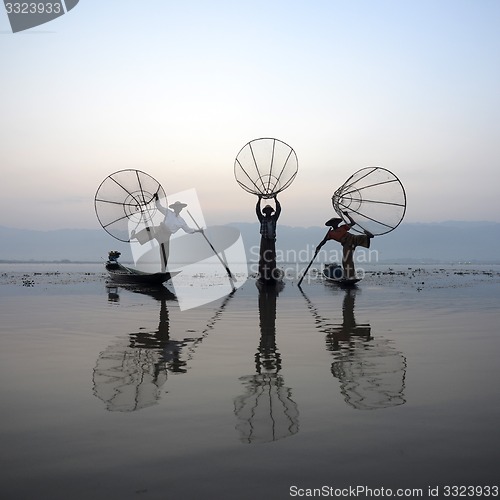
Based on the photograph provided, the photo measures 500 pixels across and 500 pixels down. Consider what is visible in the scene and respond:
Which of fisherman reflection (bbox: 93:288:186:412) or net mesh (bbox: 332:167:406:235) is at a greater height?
net mesh (bbox: 332:167:406:235)

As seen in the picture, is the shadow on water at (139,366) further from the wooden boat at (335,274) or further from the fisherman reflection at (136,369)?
the wooden boat at (335,274)

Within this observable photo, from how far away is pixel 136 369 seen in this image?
280 inches

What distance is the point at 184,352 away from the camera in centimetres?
840

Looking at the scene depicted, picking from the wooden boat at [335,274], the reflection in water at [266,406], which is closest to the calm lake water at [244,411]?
the reflection in water at [266,406]

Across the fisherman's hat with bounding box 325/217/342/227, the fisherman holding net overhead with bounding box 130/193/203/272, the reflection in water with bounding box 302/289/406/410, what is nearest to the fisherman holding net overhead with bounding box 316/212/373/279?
the fisherman's hat with bounding box 325/217/342/227

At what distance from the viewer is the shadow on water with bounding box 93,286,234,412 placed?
222 inches

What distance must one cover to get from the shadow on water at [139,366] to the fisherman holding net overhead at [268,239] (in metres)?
12.4

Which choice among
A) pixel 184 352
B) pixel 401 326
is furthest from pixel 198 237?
pixel 184 352

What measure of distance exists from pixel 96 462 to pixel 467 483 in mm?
2666

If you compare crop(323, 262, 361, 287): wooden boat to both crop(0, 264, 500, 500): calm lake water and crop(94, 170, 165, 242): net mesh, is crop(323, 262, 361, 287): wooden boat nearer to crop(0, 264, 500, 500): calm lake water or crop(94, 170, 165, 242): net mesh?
crop(94, 170, 165, 242): net mesh

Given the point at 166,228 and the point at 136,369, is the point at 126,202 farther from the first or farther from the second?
the point at 136,369

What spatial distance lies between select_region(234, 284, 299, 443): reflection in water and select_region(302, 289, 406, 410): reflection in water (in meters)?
0.72

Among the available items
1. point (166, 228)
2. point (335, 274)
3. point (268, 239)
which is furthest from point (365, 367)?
point (335, 274)

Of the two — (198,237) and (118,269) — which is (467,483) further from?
(118,269)
